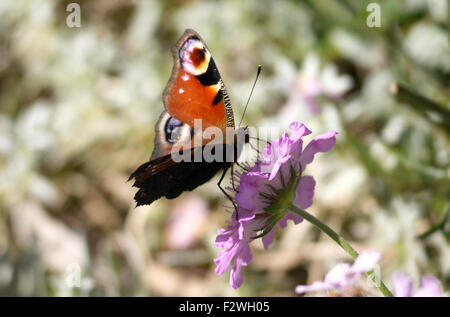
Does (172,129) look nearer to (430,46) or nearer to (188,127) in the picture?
(188,127)

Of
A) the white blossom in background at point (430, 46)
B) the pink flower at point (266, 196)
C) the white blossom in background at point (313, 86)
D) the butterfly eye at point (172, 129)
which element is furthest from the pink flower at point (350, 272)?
the white blossom in background at point (430, 46)

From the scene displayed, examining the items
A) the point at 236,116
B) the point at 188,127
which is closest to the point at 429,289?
the point at 188,127

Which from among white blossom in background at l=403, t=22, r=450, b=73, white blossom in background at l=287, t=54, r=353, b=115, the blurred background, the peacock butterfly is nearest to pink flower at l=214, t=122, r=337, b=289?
the peacock butterfly

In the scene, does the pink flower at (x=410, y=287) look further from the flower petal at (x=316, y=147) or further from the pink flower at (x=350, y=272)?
the flower petal at (x=316, y=147)

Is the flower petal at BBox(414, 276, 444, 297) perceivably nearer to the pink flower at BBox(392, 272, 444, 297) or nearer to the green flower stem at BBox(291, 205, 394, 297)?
the pink flower at BBox(392, 272, 444, 297)
